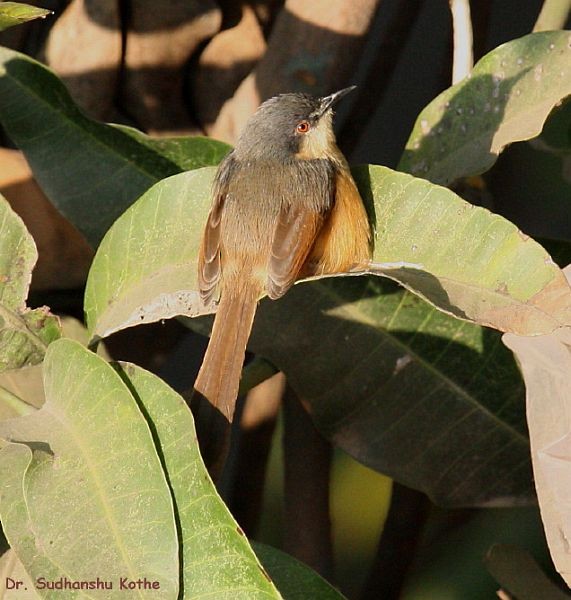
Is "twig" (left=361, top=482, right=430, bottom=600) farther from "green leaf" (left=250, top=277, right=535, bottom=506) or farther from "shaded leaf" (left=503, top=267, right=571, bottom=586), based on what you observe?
"shaded leaf" (left=503, top=267, right=571, bottom=586)

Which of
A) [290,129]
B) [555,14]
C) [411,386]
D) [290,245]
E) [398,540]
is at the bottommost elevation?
[398,540]

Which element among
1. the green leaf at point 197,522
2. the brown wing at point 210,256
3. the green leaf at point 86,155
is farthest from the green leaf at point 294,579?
the green leaf at point 86,155

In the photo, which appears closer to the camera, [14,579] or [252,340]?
[14,579]

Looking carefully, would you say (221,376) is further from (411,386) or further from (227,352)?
(411,386)

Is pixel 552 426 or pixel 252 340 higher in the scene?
pixel 552 426

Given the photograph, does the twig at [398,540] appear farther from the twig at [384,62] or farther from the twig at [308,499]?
the twig at [384,62]

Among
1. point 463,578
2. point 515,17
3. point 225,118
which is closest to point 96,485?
point 225,118

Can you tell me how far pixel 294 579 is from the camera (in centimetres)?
133

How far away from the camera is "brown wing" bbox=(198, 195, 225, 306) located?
5.06 ft

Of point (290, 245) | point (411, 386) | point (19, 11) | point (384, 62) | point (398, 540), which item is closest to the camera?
point (19, 11)

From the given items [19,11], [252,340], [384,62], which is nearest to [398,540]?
[252,340]

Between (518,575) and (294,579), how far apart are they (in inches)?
14.1

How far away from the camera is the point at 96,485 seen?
3.81 feet

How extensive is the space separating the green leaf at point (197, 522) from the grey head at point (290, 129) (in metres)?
0.74
